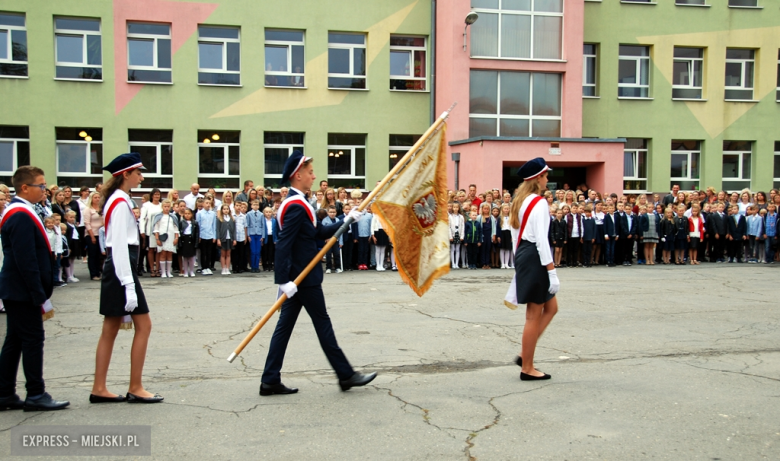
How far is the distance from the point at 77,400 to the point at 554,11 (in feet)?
77.2

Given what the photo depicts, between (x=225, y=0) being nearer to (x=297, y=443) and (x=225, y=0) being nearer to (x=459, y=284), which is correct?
(x=459, y=284)

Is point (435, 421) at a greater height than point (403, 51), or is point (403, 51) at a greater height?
point (403, 51)

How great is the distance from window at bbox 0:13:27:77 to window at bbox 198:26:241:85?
5748mm

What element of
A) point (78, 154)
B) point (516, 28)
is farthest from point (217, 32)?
point (516, 28)

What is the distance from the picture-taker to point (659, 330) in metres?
8.79

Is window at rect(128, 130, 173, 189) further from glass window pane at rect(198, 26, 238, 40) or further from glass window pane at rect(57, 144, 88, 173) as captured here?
glass window pane at rect(198, 26, 238, 40)

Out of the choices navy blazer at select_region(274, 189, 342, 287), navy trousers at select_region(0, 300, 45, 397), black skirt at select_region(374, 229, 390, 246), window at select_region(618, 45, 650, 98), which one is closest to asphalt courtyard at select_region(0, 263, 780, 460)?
navy trousers at select_region(0, 300, 45, 397)

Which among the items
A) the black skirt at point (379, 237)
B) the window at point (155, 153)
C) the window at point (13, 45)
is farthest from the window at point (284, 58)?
the black skirt at point (379, 237)

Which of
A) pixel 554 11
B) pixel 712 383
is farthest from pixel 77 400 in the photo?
pixel 554 11

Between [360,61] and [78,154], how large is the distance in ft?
34.7

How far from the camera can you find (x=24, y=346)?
5457 mm

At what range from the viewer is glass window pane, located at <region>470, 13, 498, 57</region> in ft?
81.8

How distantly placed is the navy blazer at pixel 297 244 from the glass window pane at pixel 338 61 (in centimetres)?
2056

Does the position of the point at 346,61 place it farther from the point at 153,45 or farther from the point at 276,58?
the point at 153,45
